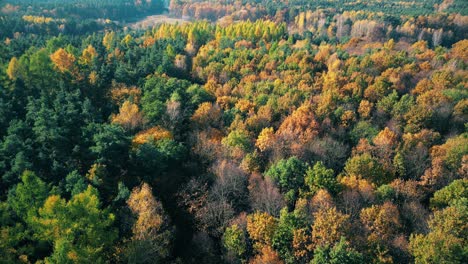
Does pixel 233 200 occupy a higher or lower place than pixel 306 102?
lower

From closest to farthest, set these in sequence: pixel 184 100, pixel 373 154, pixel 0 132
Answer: pixel 0 132
pixel 373 154
pixel 184 100

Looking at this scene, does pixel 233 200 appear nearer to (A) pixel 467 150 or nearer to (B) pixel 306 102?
(B) pixel 306 102

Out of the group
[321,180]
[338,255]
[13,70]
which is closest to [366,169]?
[321,180]

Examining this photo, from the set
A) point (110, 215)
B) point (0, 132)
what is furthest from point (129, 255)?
point (0, 132)

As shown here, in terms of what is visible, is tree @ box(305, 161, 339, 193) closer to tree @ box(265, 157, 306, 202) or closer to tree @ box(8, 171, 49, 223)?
tree @ box(265, 157, 306, 202)

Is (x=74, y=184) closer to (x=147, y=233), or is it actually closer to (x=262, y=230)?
(x=147, y=233)
